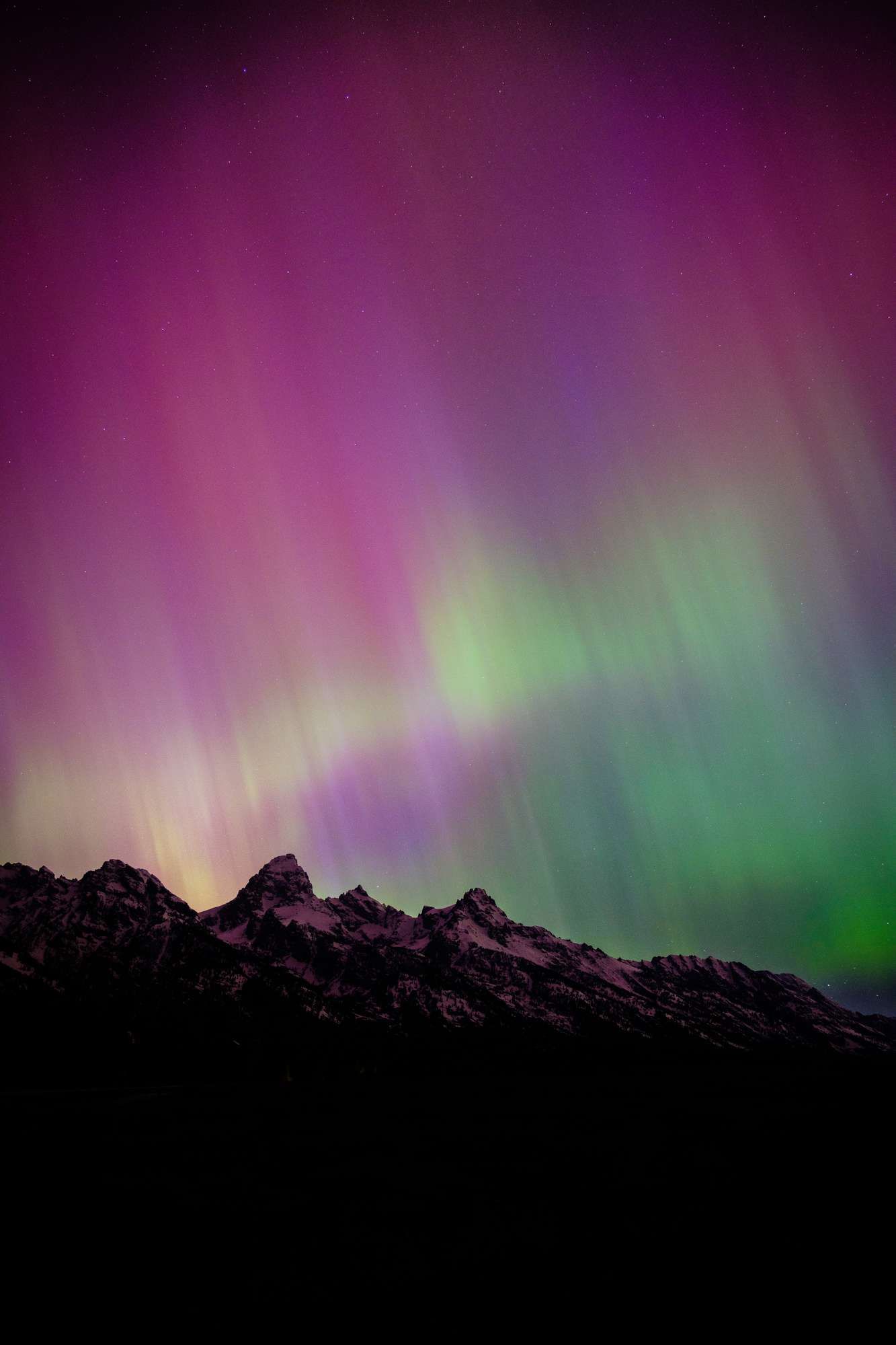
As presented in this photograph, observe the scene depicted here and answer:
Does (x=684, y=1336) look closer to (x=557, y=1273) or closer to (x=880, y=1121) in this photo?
(x=557, y=1273)

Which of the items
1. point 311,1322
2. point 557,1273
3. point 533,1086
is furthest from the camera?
point 533,1086

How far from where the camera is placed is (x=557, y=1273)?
75.3 feet

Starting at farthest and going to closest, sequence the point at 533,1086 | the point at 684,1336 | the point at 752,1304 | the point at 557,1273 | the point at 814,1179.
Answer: the point at 533,1086 < the point at 814,1179 < the point at 557,1273 < the point at 752,1304 < the point at 684,1336

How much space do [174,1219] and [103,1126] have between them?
5692 cm

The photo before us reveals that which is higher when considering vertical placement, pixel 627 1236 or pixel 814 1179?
pixel 627 1236

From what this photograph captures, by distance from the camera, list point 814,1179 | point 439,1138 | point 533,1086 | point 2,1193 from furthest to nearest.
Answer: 1. point 533,1086
2. point 439,1138
3. point 814,1179
4. point 2,1193

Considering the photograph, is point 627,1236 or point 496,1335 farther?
point 627,1236

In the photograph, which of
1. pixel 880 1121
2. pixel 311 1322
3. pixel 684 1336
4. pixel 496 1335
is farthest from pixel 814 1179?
pixel 880 1121

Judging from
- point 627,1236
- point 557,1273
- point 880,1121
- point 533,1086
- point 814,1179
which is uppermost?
point 557,1273

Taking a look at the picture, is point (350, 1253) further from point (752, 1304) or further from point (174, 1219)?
point (752, 1304)

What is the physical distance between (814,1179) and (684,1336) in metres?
33.1

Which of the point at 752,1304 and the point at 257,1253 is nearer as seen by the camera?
the point at 752,1304

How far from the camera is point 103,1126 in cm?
7288

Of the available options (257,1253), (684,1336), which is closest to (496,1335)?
(684,1336)
